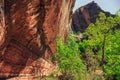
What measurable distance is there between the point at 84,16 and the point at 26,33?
67744mm

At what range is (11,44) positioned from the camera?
33.4 m

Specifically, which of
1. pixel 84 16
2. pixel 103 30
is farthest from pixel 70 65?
pixel 84 16

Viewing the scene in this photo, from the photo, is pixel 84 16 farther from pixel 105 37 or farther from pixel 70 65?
pixel 70 65

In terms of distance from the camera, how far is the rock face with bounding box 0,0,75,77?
101 ft

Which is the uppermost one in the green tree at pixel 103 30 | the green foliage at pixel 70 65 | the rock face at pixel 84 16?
the green tree at pixel 103 30

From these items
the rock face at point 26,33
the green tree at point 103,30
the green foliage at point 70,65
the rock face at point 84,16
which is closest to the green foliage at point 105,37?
the green tree at point 103,30

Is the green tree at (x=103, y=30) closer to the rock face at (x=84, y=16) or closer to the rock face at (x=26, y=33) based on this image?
the rock face at (x=26, y=33)

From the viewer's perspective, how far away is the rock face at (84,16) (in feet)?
324

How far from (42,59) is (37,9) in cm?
641

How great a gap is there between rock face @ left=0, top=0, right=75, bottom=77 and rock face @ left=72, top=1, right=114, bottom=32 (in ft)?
196

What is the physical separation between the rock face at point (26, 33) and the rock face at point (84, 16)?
5962 centimetres

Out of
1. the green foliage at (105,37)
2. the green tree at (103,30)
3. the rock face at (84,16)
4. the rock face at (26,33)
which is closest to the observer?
the rock face at (26,33)

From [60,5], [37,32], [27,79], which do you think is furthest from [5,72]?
[60,5]

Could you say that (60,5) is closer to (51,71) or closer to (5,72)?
(51,71)
